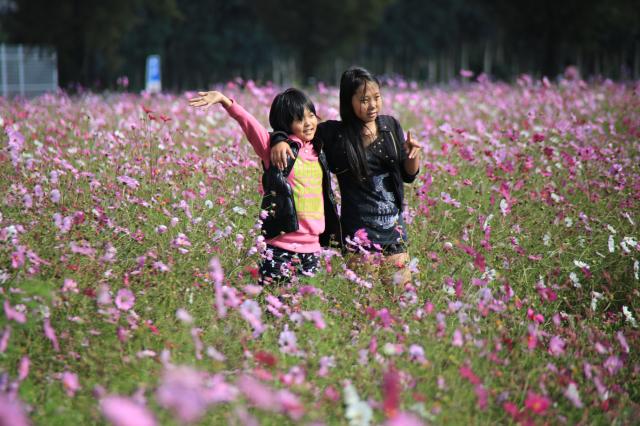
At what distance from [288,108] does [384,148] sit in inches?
22.8

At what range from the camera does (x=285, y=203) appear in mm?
3740

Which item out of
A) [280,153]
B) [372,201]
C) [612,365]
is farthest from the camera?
[372,201]

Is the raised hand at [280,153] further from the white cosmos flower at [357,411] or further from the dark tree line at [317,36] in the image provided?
the dark tree line at [317,36]

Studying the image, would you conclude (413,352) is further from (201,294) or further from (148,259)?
(148,259)

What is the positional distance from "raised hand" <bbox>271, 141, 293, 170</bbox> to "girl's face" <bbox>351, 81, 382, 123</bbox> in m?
0.49

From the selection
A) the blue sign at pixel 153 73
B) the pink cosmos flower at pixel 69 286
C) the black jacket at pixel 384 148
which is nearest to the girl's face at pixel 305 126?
the black jacket at pixel 384 148

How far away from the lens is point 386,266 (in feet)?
13.5

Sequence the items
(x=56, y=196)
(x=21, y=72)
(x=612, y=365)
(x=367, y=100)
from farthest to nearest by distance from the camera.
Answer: (x=21, y=72), (x=367, y=100), (x=56, y=196), (x=612, y=365)

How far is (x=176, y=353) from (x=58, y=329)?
524 mm

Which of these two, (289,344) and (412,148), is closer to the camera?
(289,344)

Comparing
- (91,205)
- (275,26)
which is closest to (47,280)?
(91,205)

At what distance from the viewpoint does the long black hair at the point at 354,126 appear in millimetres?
3959

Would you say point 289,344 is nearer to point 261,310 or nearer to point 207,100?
point 261,310

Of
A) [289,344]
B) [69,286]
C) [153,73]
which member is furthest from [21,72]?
[289,344]
